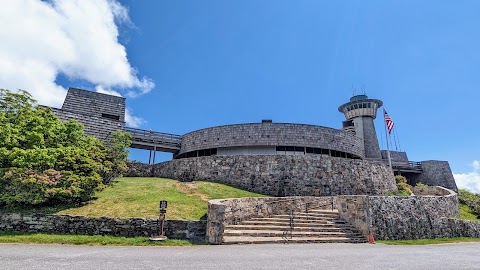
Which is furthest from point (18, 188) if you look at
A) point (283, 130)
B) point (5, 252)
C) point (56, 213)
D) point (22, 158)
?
point (283, 130)

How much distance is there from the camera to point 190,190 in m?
17.7

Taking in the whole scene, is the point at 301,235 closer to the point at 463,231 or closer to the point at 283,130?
the point at 463,231

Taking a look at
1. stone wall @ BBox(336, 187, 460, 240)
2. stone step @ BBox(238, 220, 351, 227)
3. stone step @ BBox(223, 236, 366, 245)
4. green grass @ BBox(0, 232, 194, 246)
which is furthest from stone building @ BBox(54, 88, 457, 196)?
green grass @ BBox(0, 232, 194, 246)

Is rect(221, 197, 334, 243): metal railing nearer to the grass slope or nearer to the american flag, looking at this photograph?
the grass slope

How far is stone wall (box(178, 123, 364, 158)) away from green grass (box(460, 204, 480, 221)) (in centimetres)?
1155

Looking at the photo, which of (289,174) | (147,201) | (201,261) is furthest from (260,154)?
(201,261)

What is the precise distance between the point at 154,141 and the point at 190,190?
1445 centimetres

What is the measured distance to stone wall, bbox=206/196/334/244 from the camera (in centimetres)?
1113

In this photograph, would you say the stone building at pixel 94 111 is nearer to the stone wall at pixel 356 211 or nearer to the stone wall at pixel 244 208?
the stone wall at pixel 244 208

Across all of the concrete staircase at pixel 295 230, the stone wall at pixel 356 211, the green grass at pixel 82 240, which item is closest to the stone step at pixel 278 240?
the concrete staircase at pixel 295 230

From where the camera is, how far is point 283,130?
26734 millimetres

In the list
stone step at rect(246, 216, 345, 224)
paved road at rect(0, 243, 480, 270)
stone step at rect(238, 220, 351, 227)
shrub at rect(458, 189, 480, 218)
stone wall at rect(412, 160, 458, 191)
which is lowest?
paved road at rect(0, 243, 480, 270)

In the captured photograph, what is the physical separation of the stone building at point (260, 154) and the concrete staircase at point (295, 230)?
6934 mm

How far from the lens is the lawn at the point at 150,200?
12.6m
